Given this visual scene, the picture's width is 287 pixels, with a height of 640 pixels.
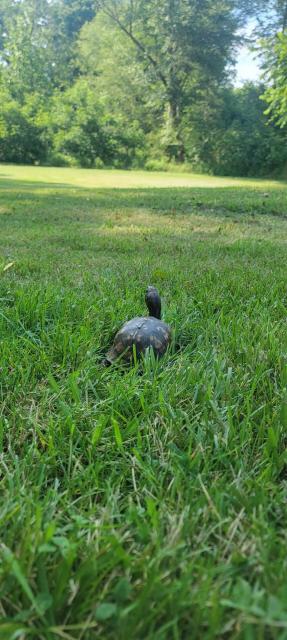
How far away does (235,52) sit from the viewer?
2758 centimetres

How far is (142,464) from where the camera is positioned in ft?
3.56

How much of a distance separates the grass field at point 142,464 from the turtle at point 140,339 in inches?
3.1

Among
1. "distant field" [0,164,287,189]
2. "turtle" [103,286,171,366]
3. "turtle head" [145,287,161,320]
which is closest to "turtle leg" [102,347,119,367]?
"turtle" [103,286,171,366]

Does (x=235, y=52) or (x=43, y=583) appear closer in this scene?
(x=43, y=583)

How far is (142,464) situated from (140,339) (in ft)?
2.12

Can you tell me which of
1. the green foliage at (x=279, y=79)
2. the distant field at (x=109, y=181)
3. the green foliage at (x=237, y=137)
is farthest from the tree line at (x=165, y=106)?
the green foliage at (x=279, y=79)

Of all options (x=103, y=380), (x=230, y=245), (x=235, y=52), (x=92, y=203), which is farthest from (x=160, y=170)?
(x=103, y=380)

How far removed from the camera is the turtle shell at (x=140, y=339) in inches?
65.8

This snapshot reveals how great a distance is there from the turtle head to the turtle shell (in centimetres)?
15

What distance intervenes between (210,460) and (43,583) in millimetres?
493

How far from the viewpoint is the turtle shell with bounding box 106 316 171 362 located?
1672mm

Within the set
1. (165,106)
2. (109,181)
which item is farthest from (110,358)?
(165,106)

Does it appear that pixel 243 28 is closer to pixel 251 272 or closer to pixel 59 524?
pixel 251 272

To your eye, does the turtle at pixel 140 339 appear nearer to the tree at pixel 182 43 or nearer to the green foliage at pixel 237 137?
the green foliage at pixel 237 137
